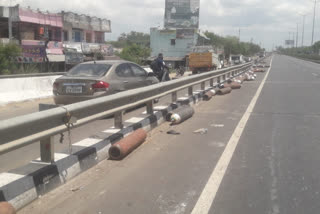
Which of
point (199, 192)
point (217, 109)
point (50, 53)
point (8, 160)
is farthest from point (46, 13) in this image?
point (199, 192)

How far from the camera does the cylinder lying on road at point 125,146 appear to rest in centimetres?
563

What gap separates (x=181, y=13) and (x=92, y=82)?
60.7m

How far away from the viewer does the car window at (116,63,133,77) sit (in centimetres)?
934

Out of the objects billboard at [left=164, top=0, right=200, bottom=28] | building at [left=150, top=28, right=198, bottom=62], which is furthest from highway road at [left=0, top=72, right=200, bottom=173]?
billboard at [left=164, top=0, right=200, bottom=28]

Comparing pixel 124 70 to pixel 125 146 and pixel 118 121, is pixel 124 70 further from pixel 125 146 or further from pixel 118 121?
pixel 125 146

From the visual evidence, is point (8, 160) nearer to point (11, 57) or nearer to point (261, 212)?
point (261, 212)

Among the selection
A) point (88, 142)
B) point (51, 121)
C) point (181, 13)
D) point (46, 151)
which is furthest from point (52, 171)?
point (181, 13)

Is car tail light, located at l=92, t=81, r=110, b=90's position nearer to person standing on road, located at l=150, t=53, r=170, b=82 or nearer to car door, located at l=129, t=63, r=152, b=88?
car door, located at l=129, t=63, r=152, b=88

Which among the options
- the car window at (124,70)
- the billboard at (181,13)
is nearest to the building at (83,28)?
the billboard at (181,13)

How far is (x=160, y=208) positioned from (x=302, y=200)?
1.57 meters

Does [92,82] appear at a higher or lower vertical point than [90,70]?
lower

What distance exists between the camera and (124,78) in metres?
9.44

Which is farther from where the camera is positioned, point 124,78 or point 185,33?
point 185,33

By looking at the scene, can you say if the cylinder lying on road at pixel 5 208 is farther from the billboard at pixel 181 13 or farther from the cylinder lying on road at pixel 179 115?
the billboard at pixel 181 13
